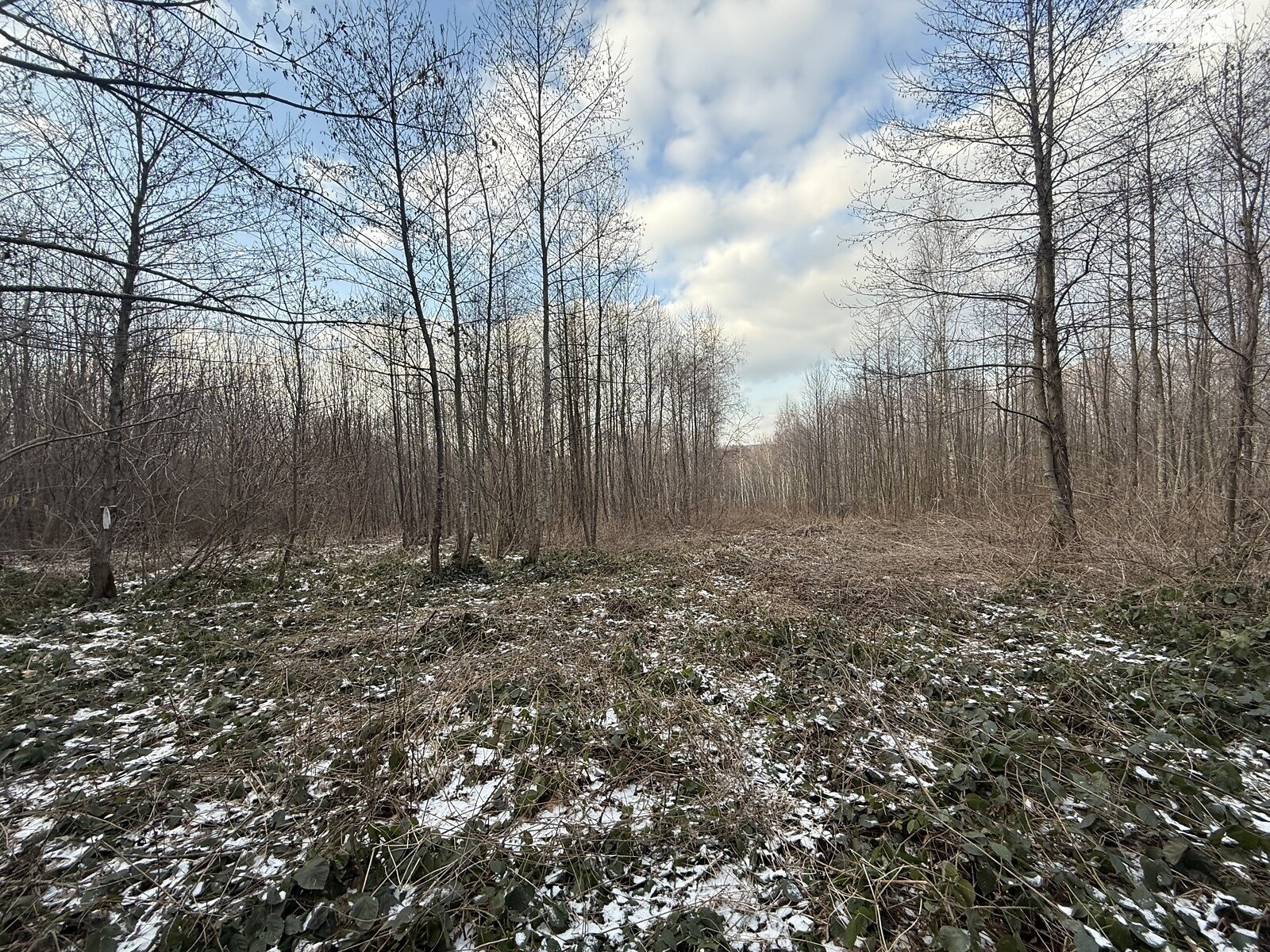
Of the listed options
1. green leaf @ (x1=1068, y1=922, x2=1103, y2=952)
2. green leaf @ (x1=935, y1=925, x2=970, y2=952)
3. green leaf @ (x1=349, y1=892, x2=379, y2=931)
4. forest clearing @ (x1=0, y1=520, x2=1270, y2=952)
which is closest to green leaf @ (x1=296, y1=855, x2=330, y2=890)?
forest clearing @ (x1=0, y1=520, x2=1270, y2=952)

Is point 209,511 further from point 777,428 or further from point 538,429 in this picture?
point 777,428

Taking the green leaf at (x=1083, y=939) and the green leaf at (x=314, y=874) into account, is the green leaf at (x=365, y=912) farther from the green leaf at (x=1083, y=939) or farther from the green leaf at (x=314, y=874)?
the green leaf at (x=1083, y=939)

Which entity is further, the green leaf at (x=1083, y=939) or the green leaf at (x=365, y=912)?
the green leaf at (x=365, y=912)

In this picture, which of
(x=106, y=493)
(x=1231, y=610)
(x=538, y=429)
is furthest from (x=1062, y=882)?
(x=538, y=429)

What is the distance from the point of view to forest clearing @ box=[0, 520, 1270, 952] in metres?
1.74

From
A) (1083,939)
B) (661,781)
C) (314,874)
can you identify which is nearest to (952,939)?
(1083,939)

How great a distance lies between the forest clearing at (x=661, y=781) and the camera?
1.74m

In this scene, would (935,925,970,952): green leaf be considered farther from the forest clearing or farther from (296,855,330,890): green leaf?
(296,855,330,890): green leaf

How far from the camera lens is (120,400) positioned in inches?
267

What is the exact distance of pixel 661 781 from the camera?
258 cm

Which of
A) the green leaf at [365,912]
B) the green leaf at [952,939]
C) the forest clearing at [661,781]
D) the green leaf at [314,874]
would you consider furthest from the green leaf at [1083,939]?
the green leaf at [314,874]

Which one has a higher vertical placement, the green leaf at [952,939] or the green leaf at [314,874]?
the green leaf at [314,874]

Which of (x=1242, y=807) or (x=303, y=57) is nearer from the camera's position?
(x=1242, y=807)

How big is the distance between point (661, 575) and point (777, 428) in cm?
3132
